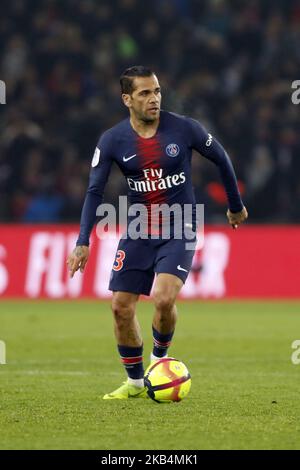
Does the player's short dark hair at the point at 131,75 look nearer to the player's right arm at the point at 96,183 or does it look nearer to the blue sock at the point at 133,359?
the player's right arm at the point at 96,183

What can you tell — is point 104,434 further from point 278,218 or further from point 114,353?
point 278,218

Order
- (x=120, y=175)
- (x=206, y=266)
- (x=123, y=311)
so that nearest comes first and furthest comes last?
(x=123, y=311) < (x=206, y=266) < (x=120, y=175)

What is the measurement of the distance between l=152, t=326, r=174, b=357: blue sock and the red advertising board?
9036 millimetres

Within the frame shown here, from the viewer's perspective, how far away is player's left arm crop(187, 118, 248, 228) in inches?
343

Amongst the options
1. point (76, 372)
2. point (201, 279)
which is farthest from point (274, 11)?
point (76, 372)

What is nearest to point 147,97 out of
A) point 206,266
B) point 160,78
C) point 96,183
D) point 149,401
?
point 96,183

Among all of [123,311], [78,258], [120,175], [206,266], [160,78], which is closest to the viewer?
[78,258]

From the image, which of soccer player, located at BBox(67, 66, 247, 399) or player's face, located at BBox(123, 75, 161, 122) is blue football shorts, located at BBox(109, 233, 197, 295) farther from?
player's face, located at BBox(123, 75, 161, 122)

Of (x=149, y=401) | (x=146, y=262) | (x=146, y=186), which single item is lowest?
(x=149, y=401)

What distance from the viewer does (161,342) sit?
8828 mm

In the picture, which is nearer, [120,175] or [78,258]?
[78,258]

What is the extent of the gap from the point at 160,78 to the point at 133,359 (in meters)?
12.2

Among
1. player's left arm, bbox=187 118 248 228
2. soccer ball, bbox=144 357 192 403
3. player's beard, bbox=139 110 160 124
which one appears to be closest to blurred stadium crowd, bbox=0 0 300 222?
player's left arm, bbox=187 118 248 228

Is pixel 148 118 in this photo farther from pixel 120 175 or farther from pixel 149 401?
pixel 120 175
